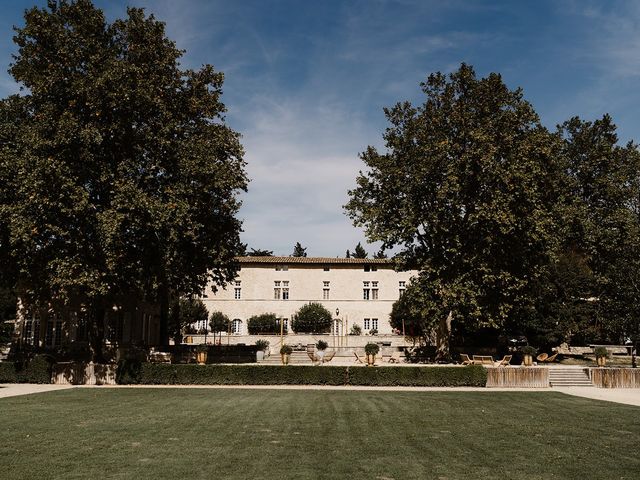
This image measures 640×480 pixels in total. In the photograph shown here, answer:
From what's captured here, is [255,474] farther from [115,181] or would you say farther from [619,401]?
[115,181]

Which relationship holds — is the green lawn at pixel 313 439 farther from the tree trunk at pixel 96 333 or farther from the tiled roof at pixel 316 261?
the tiled roof at pixel 316 261

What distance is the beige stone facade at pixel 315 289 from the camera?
5697cm

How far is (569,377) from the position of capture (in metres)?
27.0

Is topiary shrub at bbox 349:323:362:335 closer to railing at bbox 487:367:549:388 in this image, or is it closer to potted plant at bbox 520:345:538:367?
potted plant at bbox 520:345:538:367

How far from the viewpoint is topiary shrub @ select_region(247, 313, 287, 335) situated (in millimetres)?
53000

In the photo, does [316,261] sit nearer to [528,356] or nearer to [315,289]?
[315,289]

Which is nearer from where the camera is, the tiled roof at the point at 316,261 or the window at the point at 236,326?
the window at the point at 236,326

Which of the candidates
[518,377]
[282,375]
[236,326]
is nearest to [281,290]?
[236,326]

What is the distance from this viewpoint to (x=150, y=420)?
525 inches

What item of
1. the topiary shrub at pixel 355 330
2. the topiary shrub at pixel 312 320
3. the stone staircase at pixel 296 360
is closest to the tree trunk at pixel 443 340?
the stone staircase at pixel 296 360

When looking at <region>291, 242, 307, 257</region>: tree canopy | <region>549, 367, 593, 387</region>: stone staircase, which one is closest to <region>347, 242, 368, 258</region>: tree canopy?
<region>291, 242, 307, 257</region>: tree canopy

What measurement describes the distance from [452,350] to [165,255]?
21.2m

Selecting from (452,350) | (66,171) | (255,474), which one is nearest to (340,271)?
(452,350)

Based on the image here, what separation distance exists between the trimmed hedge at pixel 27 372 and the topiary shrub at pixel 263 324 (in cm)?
2869
